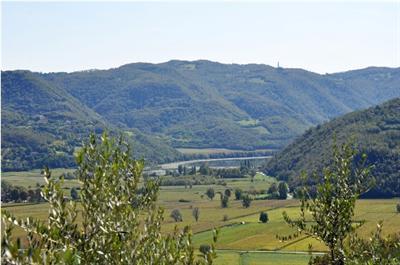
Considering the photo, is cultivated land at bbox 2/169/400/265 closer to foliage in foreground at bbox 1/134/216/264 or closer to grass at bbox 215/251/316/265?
grass at bbox 215/251/316/265

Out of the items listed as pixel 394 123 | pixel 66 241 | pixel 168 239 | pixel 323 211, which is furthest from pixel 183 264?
pixel 394 123

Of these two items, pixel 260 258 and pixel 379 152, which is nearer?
pixel 260 258

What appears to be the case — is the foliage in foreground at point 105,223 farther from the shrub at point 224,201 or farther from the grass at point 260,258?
the shrub at point 224,201

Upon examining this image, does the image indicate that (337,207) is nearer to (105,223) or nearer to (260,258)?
(105,223)

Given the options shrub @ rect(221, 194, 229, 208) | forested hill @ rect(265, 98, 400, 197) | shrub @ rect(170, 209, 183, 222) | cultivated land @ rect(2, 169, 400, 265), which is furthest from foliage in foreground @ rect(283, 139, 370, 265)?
forested hill @ rect(265, 98, 400, 197)


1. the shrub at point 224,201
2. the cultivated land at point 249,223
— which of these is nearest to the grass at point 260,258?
the cultivated land at point 249,223

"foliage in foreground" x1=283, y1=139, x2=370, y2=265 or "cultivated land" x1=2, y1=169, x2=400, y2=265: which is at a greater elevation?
"foliage in foreground" x1=283, y1=139, x2=370, y2=265

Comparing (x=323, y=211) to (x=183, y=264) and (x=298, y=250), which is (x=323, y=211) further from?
(x=298, y=250)

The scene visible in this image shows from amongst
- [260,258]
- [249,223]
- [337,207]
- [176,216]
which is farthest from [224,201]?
[337,207]
